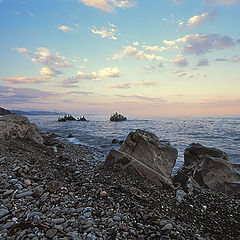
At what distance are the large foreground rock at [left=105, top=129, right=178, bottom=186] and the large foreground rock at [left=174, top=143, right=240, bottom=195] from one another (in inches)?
32.1

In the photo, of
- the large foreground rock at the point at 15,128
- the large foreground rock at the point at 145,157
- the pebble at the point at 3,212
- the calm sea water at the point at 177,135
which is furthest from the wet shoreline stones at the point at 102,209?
the calm sea water at the point at 177,135

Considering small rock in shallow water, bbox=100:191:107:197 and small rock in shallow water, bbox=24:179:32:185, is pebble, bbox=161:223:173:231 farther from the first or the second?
small rock in shallow water, bbox=24:179:32:185

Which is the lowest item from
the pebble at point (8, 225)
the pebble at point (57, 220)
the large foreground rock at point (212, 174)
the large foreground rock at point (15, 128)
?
the large foreground rock at point (212, 174)

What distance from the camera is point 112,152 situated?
694cm

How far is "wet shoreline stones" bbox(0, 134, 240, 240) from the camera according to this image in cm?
300

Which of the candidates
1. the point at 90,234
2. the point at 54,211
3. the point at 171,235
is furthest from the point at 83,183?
the point at 171,235

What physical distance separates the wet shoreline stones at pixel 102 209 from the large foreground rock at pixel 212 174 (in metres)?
0.73

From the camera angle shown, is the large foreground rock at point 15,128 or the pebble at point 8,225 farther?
the large foreground rock at point 15,128

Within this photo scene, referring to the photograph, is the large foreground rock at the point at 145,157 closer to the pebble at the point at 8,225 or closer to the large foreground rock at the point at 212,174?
the large foreground rock at the point at 212,174

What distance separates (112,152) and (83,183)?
206cm

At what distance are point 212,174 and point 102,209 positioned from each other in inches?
211

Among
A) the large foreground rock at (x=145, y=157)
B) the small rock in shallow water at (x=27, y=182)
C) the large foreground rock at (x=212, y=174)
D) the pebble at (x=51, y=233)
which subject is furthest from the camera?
the large foreground rock at (x=212, y=174)

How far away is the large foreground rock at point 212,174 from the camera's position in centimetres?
654

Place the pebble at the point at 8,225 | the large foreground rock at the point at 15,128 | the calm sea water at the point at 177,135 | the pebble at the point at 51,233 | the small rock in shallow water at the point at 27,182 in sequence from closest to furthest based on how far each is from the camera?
the pebble at the point at 51,233
the pebble at the point at 8,225
the small rock in shallow water at the point at 27,182
the large foreground rock at the point at 15,128
the calm sea water at the point at 177,135
